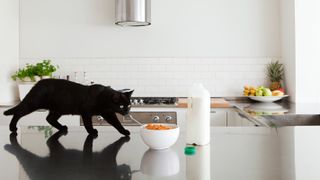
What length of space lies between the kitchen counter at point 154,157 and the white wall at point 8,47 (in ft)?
8.06

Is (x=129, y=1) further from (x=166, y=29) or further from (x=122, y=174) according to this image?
(x=122, y=174)

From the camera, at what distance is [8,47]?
3.85 m

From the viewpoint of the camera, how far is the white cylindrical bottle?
122cm

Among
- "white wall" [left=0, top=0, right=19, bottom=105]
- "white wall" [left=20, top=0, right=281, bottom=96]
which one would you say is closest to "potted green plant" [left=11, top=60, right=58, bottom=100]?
"white wall" [left=0, top=0, right=19, bottom=105]

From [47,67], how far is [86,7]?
2.66 ft

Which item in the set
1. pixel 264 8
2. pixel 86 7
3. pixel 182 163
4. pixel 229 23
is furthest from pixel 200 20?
pixel 182 163

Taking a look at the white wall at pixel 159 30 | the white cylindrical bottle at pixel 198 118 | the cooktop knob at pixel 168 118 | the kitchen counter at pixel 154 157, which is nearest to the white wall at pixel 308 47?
the white wall at pixel 159 30

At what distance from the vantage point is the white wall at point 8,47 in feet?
12.2

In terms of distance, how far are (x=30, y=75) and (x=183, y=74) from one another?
5.33 ft

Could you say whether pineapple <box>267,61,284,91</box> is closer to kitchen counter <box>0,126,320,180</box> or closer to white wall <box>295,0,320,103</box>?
white wall <box>295,0,320,103</box>

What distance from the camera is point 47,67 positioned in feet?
12.7

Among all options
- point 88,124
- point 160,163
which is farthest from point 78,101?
point 160,163

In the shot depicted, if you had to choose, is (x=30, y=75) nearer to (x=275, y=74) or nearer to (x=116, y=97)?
(x=275, y=74)

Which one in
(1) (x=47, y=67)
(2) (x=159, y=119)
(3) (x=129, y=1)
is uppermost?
(3) (x=129, y=1)
